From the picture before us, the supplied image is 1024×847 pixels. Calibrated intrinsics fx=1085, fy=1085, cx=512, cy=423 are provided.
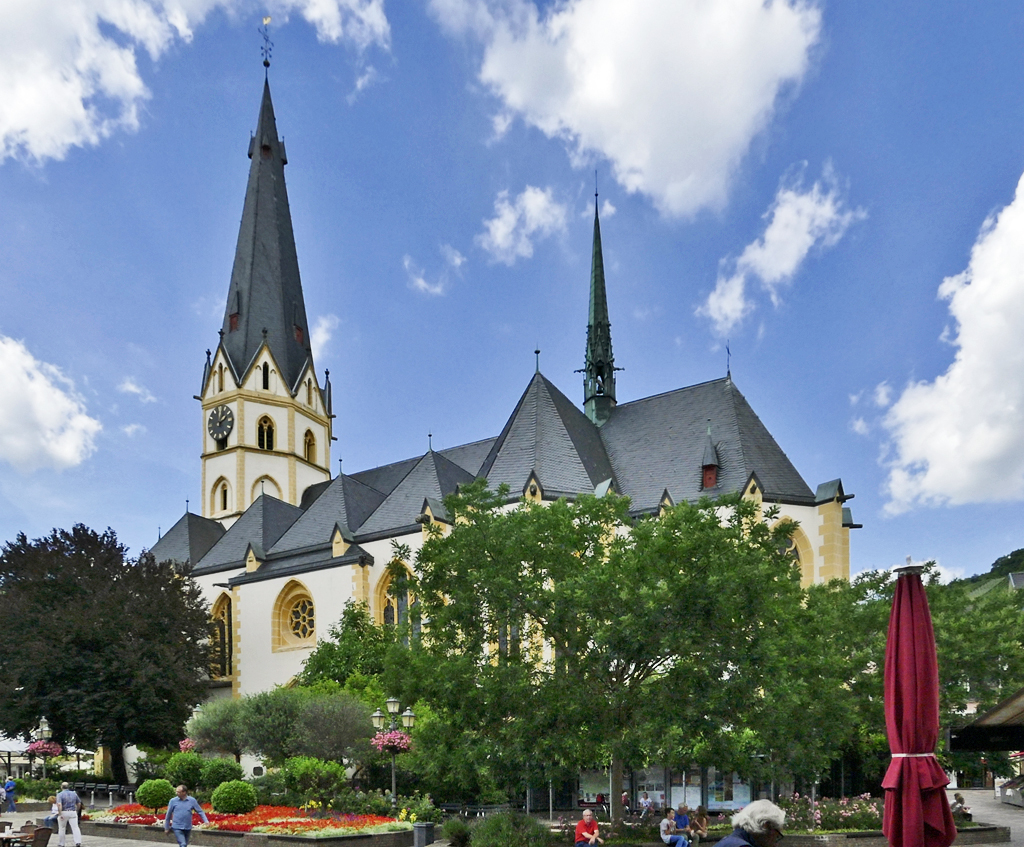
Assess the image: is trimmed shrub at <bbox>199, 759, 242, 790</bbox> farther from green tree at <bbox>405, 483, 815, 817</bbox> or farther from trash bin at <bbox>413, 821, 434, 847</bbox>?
green tree at <bbox>405, 483, 815, 817</bbox>

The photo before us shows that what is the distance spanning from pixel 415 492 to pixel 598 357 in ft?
39.6

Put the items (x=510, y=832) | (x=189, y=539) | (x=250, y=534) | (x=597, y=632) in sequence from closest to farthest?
(x=510, y=832) → (x=597, y=632) → (x=250, y=534) → (x=189, y=539)

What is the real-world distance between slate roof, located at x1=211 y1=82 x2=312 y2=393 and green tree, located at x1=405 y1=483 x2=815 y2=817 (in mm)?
41107

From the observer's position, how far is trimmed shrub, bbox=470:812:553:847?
19.2 metres

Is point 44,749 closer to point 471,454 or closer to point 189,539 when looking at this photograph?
Result: point 189,539

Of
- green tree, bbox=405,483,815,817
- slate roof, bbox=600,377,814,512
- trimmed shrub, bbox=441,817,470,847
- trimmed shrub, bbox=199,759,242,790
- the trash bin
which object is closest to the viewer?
green tree, bbox=405,483,815,817

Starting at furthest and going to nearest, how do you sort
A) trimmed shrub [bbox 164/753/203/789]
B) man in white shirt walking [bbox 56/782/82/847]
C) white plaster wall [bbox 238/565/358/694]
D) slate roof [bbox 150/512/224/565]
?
1. slate roof [bbox 150/512/224/565]
2. white plaster wall [bbox 238/565/358/694]
3. trimmed shrub [bbox 164/753/203/789]
4. man in white shirt walking [bbox 56/782/82/847]

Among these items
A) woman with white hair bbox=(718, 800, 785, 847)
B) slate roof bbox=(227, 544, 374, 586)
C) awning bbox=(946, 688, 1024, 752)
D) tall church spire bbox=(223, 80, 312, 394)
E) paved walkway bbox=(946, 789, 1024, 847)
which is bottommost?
paved walkway bbox=(946, 789, 1024, 847)

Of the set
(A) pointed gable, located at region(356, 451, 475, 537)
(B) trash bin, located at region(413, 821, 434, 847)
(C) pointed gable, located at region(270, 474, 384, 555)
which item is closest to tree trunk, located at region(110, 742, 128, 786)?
(C) pointed gable, located at region(270, 474, 384, 555)

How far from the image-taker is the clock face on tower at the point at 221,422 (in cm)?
6059

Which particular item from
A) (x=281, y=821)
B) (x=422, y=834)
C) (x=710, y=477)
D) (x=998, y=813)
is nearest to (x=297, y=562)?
(x=710, y=477)

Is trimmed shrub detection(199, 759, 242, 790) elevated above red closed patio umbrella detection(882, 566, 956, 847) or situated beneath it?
situated beneath

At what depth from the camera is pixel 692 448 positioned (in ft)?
145

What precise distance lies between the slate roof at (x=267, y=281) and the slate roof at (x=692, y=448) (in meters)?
22.5
